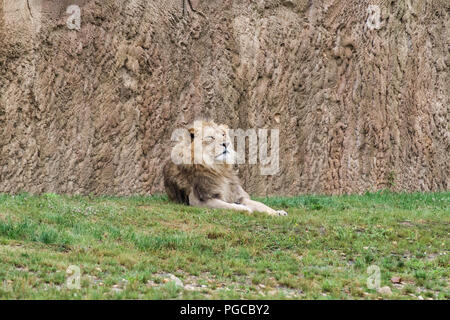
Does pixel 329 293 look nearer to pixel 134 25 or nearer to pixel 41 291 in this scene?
pixel 41 291

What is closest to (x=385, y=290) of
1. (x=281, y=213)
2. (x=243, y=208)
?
(x=281, y=213)

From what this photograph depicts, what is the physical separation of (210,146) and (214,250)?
180 inches

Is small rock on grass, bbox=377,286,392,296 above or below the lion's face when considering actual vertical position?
below

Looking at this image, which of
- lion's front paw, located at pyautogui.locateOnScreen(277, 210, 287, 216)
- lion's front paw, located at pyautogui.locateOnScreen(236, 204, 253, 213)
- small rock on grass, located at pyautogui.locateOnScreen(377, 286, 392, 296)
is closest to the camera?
small rock on grass, located at pyautogui.locateOnScreen(377, 286, 392, 296)

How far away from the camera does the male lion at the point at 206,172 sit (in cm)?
1303

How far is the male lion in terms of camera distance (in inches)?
513

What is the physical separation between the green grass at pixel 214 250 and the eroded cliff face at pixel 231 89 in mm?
2994

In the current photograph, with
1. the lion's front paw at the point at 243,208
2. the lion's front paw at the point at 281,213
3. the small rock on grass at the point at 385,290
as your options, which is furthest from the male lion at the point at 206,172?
the small rock on grass at the point at 385,290

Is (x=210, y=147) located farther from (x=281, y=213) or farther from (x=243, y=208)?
(x=281, y=213)

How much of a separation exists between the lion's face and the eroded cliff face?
321cm

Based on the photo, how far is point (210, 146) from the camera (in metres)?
13.2

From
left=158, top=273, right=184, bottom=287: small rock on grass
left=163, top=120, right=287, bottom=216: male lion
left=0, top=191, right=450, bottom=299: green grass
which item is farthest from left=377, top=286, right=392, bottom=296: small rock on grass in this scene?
left=163, top=120, right=287, bottom=216: male lion

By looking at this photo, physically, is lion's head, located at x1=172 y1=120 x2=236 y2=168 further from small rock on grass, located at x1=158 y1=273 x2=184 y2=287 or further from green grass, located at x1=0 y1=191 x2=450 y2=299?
small rock on grass, located at x1=158 y1=273 x2=184 y2=287
